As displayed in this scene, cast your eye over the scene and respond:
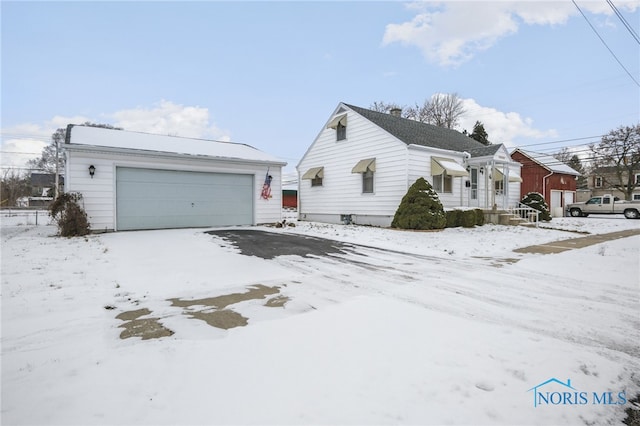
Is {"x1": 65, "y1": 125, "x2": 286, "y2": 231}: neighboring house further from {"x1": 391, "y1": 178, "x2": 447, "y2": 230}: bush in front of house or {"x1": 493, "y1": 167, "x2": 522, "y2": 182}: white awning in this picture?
{"x1": 493, "y1": 167, "x2": 522, "y2": 182}: white awning

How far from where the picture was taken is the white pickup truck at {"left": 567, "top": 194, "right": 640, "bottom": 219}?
21172mm

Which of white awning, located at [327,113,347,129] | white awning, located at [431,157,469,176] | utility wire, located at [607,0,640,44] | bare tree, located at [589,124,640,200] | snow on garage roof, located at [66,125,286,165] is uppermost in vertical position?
bare tree, located at [589,124,640,200]

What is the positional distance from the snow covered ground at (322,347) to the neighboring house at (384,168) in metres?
8.40

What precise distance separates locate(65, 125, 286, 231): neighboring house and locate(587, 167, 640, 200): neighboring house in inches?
1664

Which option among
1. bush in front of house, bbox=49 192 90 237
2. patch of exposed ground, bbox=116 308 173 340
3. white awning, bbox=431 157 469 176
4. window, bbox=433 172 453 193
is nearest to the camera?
patch of exposed ground, bbox=116 308 173 340

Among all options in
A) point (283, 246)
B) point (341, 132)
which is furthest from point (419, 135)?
point (283, 246)

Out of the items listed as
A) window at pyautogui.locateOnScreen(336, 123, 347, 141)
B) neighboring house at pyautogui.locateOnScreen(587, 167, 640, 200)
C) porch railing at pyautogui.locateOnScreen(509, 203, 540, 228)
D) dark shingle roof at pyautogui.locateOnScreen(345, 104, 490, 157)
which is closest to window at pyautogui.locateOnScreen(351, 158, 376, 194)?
dark shingle roof at pyautogui.locateOnScreen(345, 104, 490, 157)

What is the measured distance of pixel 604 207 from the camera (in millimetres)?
22562

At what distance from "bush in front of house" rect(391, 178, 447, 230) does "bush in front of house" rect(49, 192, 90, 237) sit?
10.6 metres

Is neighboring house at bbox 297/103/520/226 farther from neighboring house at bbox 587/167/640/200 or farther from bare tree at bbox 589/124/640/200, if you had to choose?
neighboring house at bbox 587/167/640/200

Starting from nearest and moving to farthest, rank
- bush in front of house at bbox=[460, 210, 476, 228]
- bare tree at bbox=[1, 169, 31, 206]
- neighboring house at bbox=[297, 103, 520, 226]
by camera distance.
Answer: bush in front of house at bbox=[460, 210, 476, 228] < neighboring house at bbox=[297, 103, 520, 226] < bare tree at bbox=[1, 169, 31, 206]

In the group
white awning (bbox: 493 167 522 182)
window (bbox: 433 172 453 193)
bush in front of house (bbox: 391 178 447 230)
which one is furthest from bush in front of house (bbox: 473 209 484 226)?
white awning (bbox: 493 167 522 182)

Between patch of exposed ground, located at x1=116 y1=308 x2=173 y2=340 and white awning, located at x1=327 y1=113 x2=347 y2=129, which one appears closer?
patch of exposed ground, located at x1=116 y1=308 x2=173 y2=340

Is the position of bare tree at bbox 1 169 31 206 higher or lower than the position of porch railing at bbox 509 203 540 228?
higher
